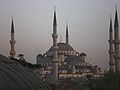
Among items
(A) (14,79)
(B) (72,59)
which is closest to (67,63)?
(B) (72,59)

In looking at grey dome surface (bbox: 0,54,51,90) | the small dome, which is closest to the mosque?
the small dome

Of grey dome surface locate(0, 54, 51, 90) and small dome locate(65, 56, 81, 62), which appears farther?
small dome locate(65, 56, 81, 62)

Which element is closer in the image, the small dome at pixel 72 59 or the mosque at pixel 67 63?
the mosque at pixel 67 63

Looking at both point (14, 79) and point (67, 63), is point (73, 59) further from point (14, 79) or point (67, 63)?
point (14, 79)

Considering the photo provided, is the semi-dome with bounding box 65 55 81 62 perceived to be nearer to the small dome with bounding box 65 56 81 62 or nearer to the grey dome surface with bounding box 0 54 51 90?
the small dome with bounding box 65 56 81 62

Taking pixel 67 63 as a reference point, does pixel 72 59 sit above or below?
above

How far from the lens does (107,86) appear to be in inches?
952

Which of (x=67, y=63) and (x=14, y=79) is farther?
(x=67, y=63)

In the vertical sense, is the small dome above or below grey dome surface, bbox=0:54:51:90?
above

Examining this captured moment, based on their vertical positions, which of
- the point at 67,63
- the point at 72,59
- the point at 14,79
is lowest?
the point at 14,79

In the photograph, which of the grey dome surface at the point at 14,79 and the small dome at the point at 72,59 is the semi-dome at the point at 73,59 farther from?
the grey dome surface at the point at 14,79

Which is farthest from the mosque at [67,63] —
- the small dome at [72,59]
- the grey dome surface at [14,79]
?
the grey dome surface at [14,79]

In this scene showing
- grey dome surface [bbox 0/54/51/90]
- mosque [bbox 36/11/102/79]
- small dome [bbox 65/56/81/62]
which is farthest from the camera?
small dome [bbox 65/56/81/62]

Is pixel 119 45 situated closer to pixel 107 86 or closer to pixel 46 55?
pixel 107 86
